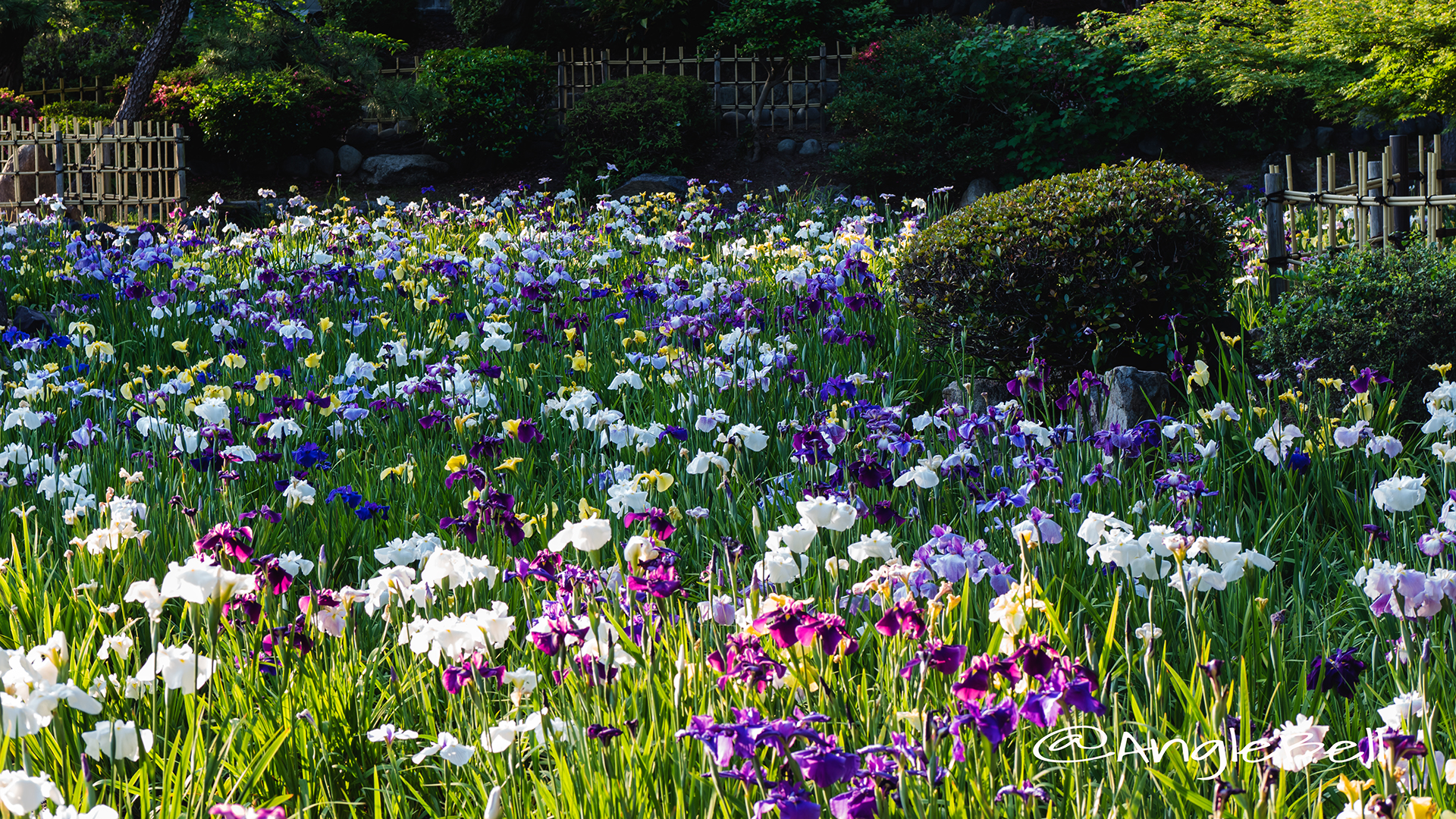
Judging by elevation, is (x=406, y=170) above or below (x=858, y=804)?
above

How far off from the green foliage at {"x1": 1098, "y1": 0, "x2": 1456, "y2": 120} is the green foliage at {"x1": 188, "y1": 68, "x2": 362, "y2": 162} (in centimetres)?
1088

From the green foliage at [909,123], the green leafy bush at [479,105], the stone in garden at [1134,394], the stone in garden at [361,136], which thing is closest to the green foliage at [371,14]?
the stone in garden at [361,136]

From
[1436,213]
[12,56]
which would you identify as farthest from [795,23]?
[12,56]

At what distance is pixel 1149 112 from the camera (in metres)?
13.7

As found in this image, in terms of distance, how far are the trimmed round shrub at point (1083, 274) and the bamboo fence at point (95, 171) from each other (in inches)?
436

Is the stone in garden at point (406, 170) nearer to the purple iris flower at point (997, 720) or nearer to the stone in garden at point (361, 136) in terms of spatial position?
the stone in garden at point (361, 136)

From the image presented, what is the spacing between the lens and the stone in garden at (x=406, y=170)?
16.3 m

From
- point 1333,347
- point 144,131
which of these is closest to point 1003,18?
point 144,131

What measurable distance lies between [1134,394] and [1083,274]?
2.12 ft

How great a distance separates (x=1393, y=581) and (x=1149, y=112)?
43.0 ft

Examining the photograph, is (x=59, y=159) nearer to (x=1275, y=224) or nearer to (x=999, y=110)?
(x=999, y=110)

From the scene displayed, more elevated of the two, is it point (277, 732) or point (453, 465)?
point (453, 465)

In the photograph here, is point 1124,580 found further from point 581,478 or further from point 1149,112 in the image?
point 1149,112

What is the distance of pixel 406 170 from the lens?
16.3 meters
